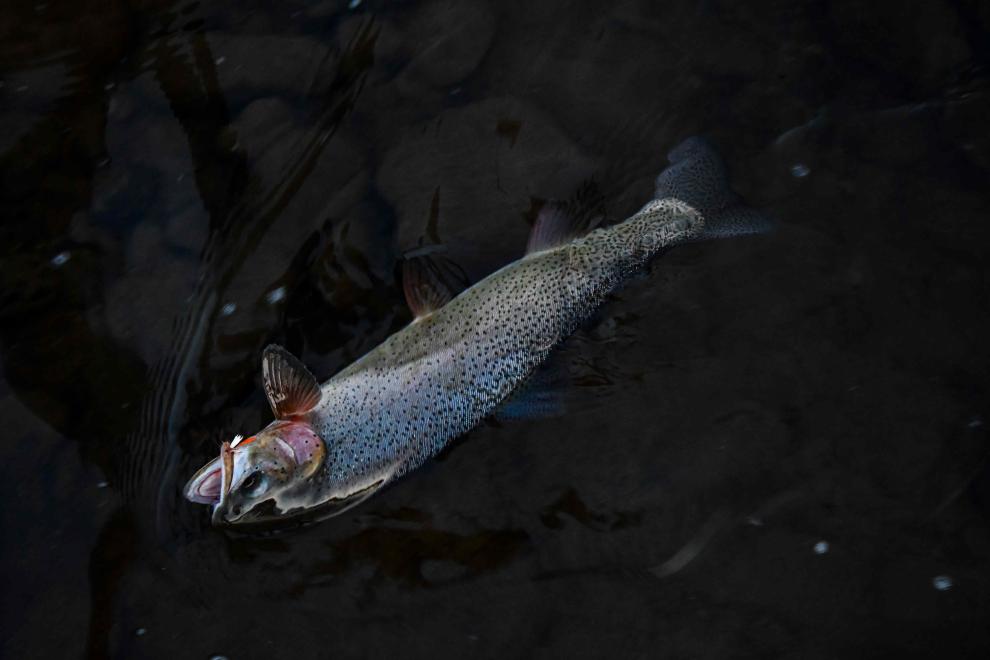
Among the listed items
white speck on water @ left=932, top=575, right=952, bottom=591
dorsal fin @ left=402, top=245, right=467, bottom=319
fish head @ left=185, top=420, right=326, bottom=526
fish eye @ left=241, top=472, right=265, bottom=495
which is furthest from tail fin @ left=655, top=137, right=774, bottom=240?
fish eye @ left=241, top=472, right=265, bottom=495

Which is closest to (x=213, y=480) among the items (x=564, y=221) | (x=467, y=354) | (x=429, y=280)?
(x=467, y=354)

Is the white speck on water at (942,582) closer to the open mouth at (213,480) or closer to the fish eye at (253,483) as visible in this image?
the fish eye at (253,483)

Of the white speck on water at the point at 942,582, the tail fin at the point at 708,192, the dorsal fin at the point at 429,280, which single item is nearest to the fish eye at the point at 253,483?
the dorsal fin at the point at 429,280

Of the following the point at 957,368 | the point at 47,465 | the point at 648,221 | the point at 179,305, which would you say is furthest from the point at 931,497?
the point at 47,465

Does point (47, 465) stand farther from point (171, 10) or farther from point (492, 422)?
point (171, 10)

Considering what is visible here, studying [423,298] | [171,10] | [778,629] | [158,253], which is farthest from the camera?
[171,10]

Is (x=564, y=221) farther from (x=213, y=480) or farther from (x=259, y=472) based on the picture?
(x=213, y=480)

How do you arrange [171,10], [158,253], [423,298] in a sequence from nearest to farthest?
[423,298], [158,253], [171,10]
